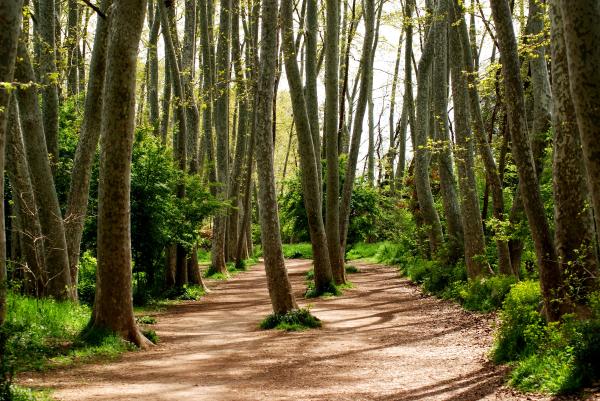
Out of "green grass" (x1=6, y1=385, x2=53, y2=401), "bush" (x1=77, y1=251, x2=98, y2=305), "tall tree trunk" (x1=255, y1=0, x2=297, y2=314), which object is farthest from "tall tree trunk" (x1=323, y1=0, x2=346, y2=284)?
"green grass" (x1=6, y1=385, x2=53, y2=401)

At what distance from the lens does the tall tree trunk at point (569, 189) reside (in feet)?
23.7

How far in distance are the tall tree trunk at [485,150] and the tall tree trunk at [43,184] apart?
A: 25.9 ft

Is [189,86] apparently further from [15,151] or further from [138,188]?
[15,151]

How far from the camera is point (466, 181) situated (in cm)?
1419

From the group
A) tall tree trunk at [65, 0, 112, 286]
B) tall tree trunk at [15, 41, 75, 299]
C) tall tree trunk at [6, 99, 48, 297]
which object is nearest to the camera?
tall tree trunk at [6, 99, 48, 297]

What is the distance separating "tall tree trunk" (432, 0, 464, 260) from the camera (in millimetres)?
16219

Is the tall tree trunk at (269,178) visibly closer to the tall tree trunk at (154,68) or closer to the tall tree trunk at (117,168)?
the tall tree trunk at (117,168)

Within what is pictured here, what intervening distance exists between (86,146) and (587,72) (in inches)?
352

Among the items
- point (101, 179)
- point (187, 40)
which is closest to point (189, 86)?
point (187, 40)

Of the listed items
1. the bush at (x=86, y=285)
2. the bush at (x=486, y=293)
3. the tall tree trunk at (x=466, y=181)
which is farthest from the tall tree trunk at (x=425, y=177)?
the bush at (x=86, y=285)

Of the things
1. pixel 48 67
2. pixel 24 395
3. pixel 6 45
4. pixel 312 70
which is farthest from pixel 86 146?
pixel 312 70

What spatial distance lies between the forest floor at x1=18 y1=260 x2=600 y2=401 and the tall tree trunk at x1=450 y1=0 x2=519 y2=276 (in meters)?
1.43

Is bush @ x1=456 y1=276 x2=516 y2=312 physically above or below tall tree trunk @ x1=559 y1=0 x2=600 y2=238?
below

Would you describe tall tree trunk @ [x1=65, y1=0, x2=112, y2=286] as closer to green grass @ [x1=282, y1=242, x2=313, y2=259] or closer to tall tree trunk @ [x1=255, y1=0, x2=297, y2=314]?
tall tree trunk @ [x1=255, y1=0, x2=297, y2=314]
